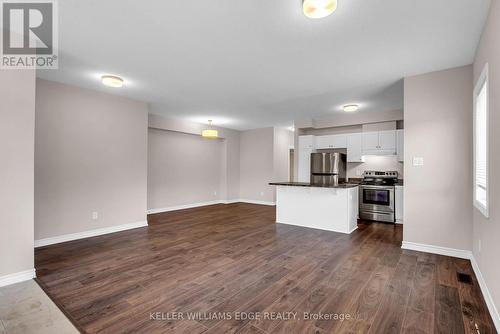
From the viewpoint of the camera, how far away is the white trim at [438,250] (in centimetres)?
324

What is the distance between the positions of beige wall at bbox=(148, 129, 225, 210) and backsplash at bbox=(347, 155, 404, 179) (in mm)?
4304

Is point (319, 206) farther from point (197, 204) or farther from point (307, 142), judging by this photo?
point (197, 204)

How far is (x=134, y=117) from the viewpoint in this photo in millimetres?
4965

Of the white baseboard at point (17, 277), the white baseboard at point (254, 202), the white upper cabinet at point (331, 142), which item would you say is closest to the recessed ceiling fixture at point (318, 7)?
the white baseboard at point (17, 277)

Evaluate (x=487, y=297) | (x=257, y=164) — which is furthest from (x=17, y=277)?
(x=257, y=164)

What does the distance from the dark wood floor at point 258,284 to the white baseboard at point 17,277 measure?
0.29ft

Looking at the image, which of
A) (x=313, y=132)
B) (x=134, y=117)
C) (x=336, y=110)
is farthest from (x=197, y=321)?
(x=313, y=132)

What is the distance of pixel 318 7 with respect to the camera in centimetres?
190

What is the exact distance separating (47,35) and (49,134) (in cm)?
186

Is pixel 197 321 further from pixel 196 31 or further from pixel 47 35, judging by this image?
pixel 47 35

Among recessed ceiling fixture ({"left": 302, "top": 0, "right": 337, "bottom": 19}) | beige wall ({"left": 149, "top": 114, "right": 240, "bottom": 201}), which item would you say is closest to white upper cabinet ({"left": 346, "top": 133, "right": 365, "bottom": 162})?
beige wall ({"left": 149, "top": 114, "right": 240, "bottom": 201})

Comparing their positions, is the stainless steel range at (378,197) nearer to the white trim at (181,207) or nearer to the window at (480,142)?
the window at (480,142)

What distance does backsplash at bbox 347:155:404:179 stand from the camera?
6.00m

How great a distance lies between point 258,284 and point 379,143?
501cm
